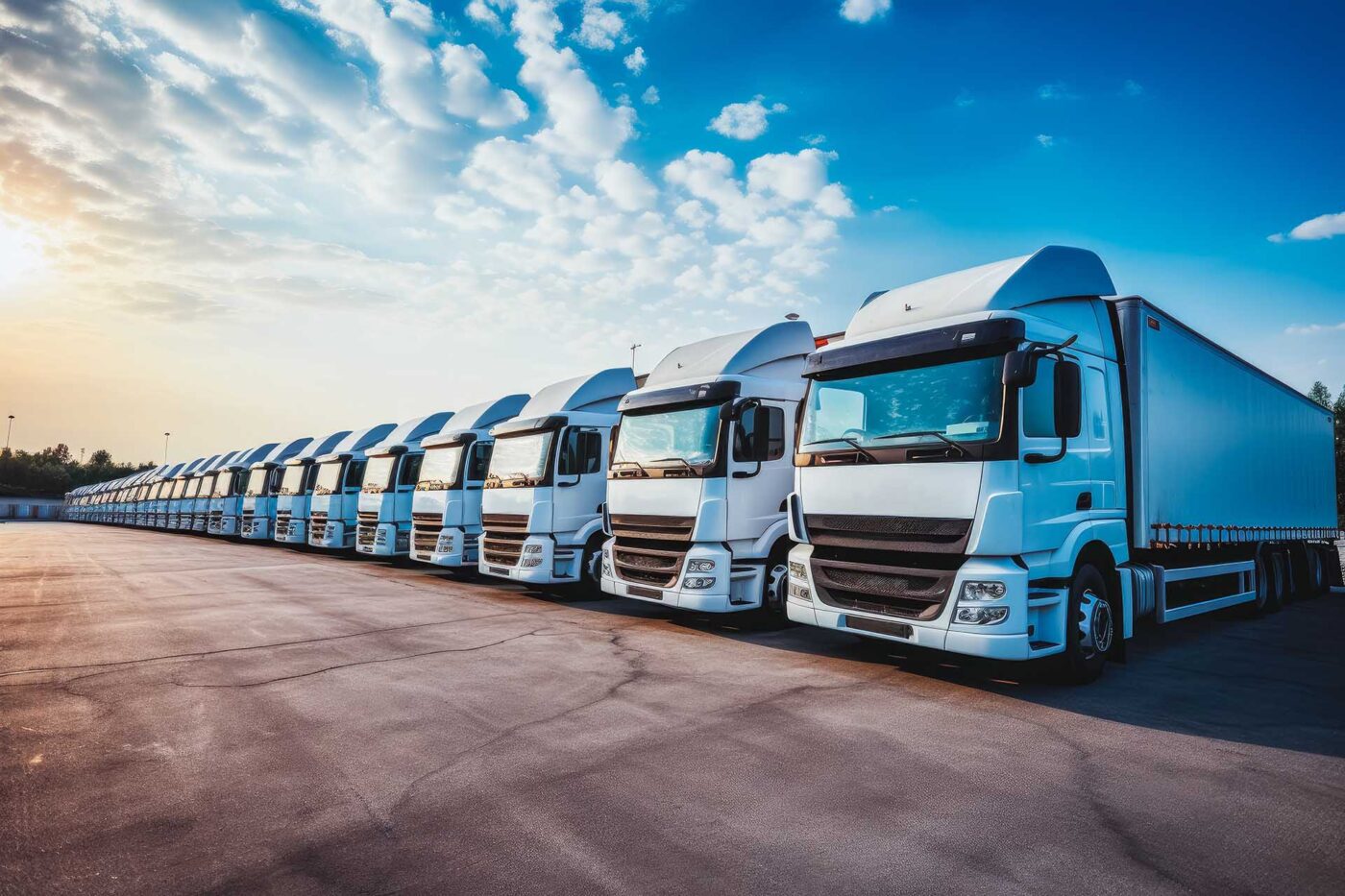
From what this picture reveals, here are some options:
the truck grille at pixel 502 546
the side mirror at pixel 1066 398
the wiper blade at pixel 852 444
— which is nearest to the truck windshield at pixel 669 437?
the wiper blade at pixel 852 444

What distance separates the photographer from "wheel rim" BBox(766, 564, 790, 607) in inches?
339

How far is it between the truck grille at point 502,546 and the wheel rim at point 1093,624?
780 centimetres

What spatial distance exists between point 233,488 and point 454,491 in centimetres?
1910

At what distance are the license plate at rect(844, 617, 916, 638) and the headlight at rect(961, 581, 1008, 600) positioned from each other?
0.53m

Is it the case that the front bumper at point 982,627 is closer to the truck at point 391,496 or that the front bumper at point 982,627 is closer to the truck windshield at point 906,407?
the truck windshield at point 906,407

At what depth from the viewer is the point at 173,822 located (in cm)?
337

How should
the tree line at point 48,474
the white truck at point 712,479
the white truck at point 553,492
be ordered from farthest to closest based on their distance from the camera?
the tree line at point 48,474 < the white truck at point 553,492 < the white truck at point 712,479

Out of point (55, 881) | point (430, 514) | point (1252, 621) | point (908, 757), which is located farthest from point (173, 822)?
point (1252, 621)

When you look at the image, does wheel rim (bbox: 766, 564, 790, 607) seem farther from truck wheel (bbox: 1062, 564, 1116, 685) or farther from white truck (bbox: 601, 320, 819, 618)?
truck wheel (bbox: 1062, 564, 1116, 685)

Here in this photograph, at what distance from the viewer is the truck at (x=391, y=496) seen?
1650cm

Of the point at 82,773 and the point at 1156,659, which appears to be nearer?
the point at 82,773

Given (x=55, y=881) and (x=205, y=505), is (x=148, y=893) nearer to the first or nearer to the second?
(x=55, y=881)

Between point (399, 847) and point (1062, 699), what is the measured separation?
489cm

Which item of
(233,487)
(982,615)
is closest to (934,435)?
(982,615)
